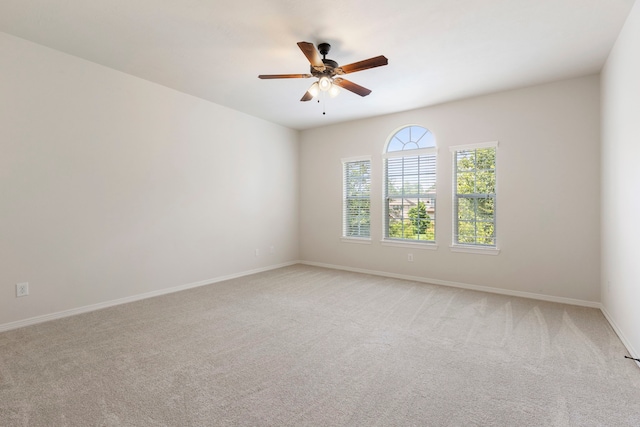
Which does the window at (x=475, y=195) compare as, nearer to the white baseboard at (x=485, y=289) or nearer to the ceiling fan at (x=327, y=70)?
the white baseboard at (x=485, y=289)

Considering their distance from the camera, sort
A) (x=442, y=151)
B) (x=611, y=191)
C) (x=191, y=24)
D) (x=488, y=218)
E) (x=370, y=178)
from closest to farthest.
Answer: (x=191, y=24), (x=611, y=191), (x=488, y=218), (x=442, y=151), (x=370, y=178)

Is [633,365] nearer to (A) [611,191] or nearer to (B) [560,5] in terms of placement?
(A) [611,191]

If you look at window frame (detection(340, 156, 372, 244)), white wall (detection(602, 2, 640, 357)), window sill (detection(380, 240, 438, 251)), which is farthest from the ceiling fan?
window sill (detection(380, 240, 438, 251))

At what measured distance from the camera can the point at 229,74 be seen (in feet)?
12.4

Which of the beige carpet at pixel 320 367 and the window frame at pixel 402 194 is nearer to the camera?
the beige carpet at pixel 320 367

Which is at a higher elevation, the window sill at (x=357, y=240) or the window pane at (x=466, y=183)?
the window pane at (x=466, y=183)

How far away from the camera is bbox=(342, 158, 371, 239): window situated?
5.75 m

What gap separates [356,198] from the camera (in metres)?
5.89

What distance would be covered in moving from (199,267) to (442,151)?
4200 mm

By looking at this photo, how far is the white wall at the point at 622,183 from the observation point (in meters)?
2.44

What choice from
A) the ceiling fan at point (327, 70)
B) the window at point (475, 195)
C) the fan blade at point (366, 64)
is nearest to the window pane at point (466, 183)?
the window at point (475, 195)

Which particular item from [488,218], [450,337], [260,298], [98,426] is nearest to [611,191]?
[488,218]

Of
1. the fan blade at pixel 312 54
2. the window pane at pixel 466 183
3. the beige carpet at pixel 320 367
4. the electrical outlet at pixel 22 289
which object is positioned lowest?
the beige carpet at pixel 320 367

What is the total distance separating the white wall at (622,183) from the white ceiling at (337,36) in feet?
1.03
